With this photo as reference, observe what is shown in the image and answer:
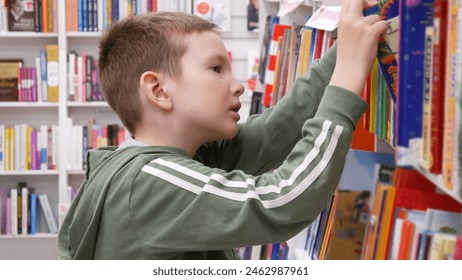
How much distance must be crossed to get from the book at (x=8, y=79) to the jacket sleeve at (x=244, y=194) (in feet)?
11.2

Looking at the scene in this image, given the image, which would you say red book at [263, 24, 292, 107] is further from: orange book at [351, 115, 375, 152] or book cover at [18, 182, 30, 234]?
book cover at [18, 182, 30, 234]

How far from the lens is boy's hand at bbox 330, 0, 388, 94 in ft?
3.26

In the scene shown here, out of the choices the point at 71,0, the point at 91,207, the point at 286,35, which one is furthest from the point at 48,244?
the point at 91,207

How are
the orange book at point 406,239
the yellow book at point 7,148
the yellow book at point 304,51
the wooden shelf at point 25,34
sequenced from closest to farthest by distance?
the orange book at point 406,239 < the yellow book at point 304,51 < the wooden shelf at point 25,34 < the yellow book at point 7,148

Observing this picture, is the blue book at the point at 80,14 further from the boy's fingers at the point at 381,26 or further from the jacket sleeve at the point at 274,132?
the boy's fingers at the point at 381,26

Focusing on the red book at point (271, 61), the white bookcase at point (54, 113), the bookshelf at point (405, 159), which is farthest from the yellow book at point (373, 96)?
the white bookcase at point (54, 113)

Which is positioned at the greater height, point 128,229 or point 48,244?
point 128,229

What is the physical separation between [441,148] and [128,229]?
Result: 565 millimetres

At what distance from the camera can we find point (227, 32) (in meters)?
4.46

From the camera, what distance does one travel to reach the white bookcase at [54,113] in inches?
169

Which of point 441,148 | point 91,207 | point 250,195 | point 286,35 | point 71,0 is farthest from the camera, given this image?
point 71,0

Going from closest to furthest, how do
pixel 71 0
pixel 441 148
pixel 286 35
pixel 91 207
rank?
pixel 441 148
pixel 91 207
pixel 286 35
pixel 71 0

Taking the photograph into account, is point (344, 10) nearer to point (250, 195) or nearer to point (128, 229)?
point (250, 195)

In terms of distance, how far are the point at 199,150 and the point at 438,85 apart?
725mm
